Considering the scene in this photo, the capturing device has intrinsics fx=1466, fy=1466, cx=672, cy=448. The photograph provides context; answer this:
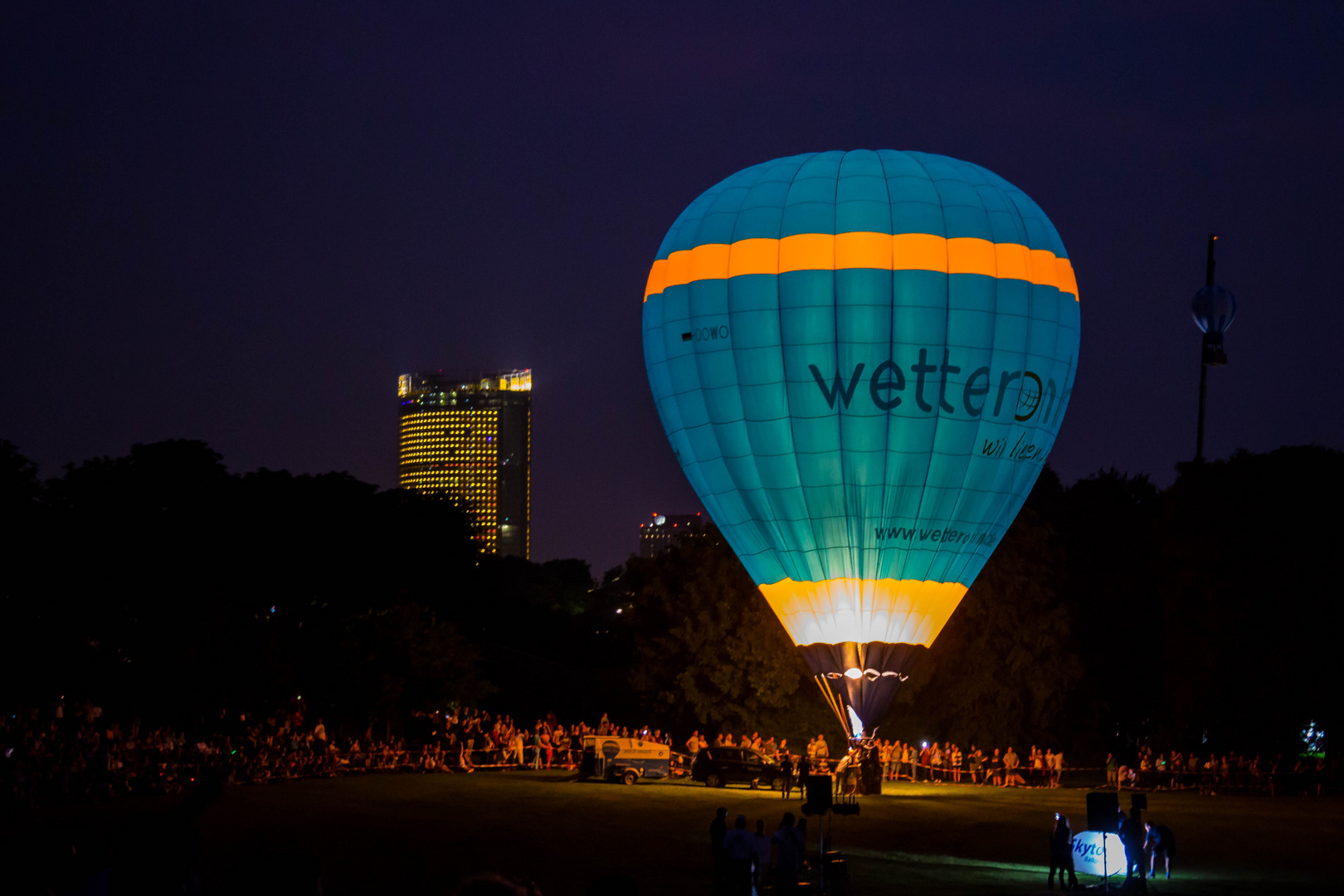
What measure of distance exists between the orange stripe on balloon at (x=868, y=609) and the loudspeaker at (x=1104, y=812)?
1223 centimetres

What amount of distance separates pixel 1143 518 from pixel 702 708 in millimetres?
21408

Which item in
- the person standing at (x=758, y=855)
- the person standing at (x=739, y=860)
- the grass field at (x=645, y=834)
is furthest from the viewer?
the grass field at (x=645, y=834)

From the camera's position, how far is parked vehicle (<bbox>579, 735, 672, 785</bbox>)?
35.8 metres

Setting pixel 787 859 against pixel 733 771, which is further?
pixel 733 771

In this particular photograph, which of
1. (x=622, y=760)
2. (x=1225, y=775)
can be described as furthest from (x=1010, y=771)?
(x=622, y=760)

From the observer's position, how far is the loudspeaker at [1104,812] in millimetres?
18375

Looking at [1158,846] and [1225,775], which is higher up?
[1158,846]

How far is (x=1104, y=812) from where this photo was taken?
1841 centimetres

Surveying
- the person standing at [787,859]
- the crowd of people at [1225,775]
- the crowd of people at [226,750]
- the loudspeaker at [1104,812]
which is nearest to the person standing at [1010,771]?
the crowd of people at [1225,775]

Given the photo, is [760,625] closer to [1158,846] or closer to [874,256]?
[874,256]

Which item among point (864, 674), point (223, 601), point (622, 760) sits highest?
point (223, 601)

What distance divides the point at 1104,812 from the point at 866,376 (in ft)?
41.7

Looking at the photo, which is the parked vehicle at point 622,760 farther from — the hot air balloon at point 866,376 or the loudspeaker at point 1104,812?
the loudspeaker at point 1104,812

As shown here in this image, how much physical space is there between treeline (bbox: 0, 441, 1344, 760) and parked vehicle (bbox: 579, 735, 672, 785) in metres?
8.64
